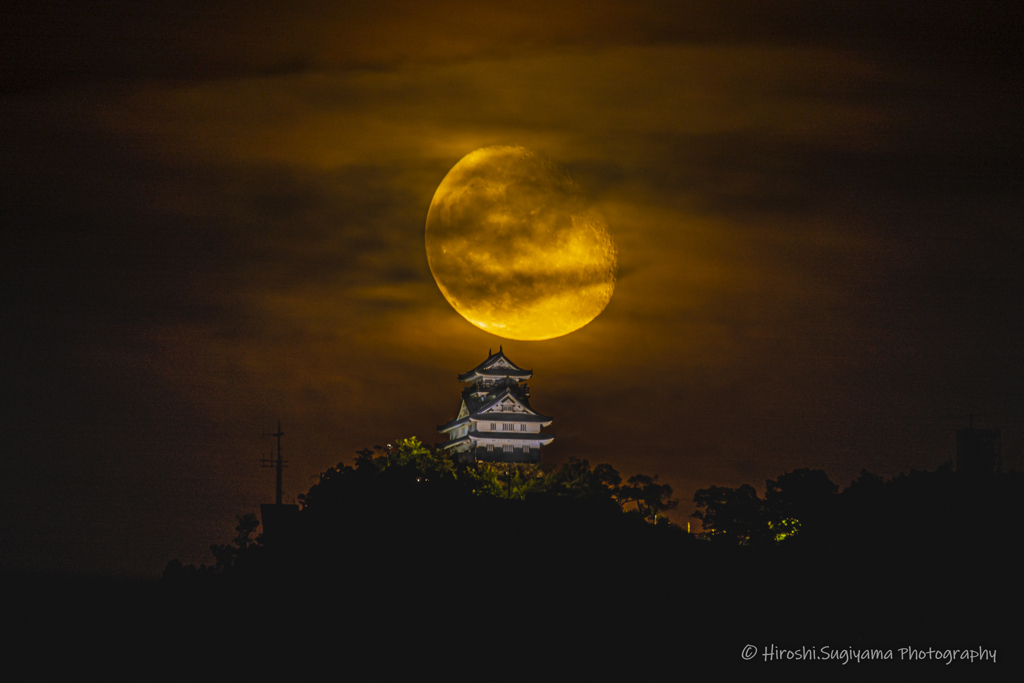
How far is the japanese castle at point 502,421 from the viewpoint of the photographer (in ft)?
213

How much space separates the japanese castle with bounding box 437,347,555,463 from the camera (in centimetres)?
6488

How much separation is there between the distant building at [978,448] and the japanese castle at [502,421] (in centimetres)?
2367

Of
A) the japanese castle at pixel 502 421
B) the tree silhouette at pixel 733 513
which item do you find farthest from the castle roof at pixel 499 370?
the tree silhouette at pixel 733 513

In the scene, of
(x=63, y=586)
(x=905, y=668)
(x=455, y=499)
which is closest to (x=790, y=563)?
(x=905, y=668)

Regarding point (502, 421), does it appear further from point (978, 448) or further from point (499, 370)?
point (978, 448)

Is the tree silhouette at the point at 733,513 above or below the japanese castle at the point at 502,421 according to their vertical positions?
below

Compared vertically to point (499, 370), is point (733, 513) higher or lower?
lower

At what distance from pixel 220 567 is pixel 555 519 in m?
14.9

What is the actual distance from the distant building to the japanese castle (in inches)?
932

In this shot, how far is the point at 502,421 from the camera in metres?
65.2

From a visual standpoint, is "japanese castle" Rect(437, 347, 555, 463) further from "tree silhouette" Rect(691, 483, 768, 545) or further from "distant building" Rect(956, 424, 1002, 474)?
"distant building" Rect(956, 424, 1002, 474)

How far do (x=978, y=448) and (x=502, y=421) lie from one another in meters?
27.3

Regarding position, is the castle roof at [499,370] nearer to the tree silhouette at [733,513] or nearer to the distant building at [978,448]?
the tree silhouette at [733,513]

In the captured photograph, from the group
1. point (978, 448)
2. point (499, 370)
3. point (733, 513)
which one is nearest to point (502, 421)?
point (499, 370)
